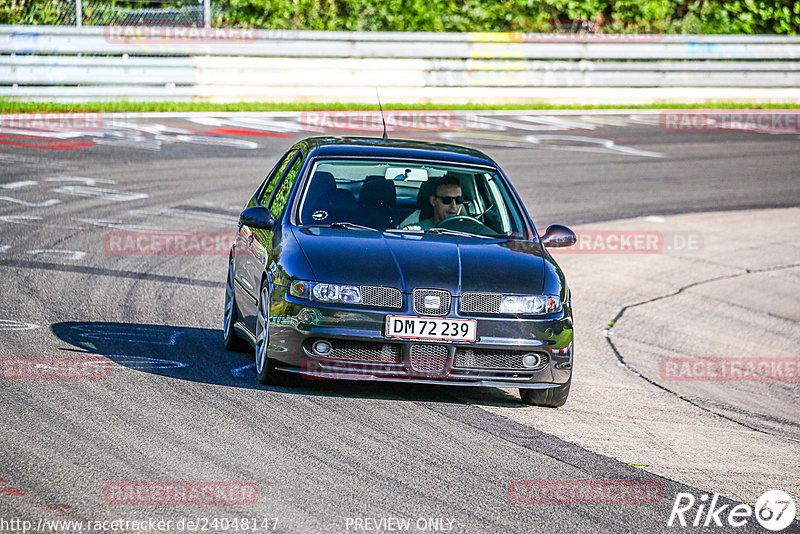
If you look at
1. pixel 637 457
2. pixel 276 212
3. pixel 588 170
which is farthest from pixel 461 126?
pixel 637 457

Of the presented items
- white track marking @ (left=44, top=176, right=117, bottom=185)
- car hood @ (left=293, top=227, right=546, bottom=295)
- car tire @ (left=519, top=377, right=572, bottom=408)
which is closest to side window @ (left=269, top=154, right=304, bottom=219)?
car hood @ (left=293, top=227, right=546, bottom=295)

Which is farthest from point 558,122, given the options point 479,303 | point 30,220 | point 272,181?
point 479,303

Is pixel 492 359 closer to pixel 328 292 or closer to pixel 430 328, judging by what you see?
pixel 430 328

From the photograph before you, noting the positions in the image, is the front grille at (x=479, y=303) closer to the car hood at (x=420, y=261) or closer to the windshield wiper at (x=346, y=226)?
the car hood at (x=420, y=261)

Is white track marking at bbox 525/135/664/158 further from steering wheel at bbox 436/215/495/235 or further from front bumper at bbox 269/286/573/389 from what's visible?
front bumper at bbox 269/286/573/389

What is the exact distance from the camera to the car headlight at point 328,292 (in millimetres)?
6977

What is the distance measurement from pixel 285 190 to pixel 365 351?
74.4 inches

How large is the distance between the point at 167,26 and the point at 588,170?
9672mm

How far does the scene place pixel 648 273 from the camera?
13008 mm

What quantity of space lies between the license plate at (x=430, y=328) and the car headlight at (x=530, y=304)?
0.77ft

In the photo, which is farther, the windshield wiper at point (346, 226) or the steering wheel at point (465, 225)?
the steering wheel at point (465, 225)

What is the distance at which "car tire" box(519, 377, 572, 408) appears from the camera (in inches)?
290

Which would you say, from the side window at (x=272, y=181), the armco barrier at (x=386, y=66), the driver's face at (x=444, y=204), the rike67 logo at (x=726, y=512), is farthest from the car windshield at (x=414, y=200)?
the armco barrier at (x=386, y=66)

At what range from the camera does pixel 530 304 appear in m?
7.14
